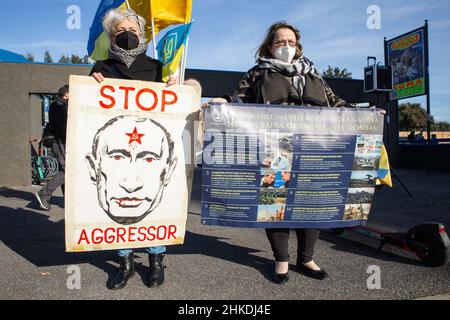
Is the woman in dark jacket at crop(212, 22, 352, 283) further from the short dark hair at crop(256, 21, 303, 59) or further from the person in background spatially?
the person in background

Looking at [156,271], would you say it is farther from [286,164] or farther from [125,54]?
[125,54]

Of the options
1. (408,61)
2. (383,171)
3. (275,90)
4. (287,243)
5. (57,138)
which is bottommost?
(287,243)

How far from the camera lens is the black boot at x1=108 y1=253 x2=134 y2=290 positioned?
115 inches

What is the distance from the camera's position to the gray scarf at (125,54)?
9.77 feet

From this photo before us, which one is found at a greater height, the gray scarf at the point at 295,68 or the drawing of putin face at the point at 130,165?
the gray scarf at the point at 295,68

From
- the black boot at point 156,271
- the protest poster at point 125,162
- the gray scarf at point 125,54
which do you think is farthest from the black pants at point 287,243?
the gray scarf at point 125,54

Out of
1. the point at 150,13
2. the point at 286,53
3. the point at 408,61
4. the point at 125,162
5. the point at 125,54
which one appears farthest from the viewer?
the point at 408,61

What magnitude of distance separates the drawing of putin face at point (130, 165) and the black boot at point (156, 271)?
1.29 ft

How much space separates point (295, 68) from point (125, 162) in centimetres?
152

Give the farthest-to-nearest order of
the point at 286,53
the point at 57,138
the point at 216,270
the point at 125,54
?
1. the point at 57,138
2. the point at 216,270
3. the point at 286,53
4. the point at 125,54

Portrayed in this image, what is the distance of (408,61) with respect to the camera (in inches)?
557

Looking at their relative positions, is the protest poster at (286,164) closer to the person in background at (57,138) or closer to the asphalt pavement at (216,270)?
the asphalt pavement at (216,270)

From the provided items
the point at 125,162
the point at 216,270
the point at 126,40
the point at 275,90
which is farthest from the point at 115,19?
the point at 216,270
